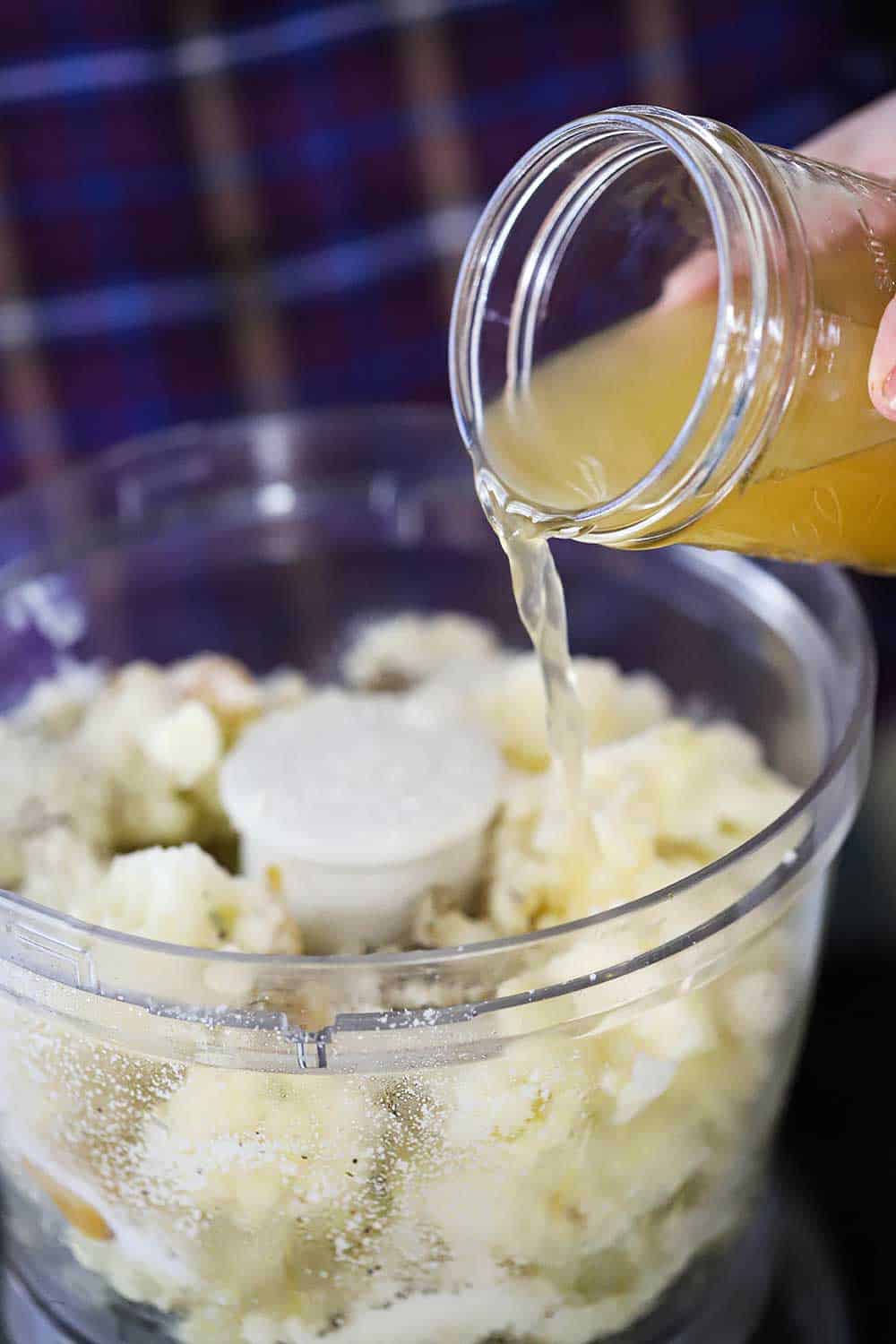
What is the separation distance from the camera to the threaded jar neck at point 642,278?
626 millimetres

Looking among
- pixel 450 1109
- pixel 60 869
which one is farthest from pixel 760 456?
pixel 60 869

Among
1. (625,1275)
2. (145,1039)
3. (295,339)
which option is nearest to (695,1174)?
(625,1275)

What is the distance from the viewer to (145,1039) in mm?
666

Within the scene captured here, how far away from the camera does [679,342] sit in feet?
2.61

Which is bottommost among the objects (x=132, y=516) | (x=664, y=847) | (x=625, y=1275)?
(x=625, y=1275)

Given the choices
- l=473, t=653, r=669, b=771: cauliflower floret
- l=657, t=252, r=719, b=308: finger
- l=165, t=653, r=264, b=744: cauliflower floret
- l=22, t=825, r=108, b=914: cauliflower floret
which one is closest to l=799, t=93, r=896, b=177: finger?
l=657, t=252, r=719, b=308: finger

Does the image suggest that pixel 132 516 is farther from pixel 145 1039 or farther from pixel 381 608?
pixel 145 1039

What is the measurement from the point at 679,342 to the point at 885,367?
16cm

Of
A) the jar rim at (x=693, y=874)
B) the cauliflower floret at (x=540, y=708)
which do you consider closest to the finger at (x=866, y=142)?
the jar rim at (x=693, y=874)

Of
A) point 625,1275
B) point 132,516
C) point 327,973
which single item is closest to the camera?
point 327,973

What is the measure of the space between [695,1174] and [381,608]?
560 mm

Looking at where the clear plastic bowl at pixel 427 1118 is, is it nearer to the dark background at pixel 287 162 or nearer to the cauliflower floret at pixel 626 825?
the cauliflower floret at pixel 626 825

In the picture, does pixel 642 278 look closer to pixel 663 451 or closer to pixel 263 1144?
pixel 663 451

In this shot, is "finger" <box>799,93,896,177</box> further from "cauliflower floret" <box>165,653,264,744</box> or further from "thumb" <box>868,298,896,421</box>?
"cauliflower floret" <box>165,653,264,744</box>
